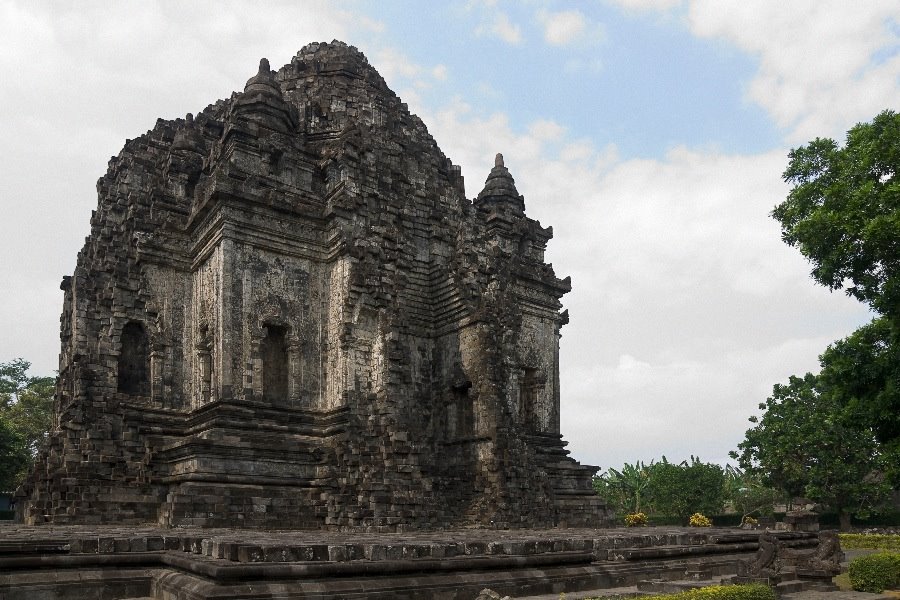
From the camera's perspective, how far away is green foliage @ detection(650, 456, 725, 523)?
44031 mm

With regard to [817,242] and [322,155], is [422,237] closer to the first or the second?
[322,155]

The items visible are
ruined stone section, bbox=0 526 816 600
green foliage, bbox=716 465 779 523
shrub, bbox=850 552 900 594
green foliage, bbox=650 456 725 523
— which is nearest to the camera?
ruined stone section, bbox=0 526 816 600

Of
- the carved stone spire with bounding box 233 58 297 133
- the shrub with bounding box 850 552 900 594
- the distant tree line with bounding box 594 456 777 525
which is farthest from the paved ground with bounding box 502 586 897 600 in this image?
the distant tree line with bounding box 594 456 777 525

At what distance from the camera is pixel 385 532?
14414mm

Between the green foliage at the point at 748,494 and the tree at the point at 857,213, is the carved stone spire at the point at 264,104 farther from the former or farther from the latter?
the green foliage at the point at 748,494

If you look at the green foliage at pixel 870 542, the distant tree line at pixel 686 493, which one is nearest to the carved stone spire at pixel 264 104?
the green foliage at pixel 870 542

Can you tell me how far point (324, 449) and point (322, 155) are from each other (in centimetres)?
772

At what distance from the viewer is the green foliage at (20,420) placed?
33.7 meters

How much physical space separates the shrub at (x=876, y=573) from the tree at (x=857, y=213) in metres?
5.33

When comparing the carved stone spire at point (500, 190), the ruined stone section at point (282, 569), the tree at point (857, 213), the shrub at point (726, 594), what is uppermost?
the carved stone spire at point (500, 190)

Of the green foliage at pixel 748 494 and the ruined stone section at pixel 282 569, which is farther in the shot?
the green foliage at pixel 748 494

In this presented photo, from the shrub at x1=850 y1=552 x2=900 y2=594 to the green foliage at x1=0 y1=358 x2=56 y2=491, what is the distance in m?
23.5

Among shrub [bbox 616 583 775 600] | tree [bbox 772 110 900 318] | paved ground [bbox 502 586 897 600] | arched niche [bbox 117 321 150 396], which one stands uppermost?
tree [bbox 772 110 900 318]

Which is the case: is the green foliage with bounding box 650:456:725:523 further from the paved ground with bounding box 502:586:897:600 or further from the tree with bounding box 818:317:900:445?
the paved ground with bounding box 502:586:897:600
